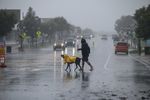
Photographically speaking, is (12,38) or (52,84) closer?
(52,84)

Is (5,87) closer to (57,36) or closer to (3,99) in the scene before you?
(3,99)

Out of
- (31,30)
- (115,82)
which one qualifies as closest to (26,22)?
(31,30)

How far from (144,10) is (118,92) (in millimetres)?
47852

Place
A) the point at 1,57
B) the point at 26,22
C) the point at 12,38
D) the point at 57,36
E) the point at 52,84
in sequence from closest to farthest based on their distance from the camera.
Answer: the point at 52,84, the point at 1,57, the point at 26,22, the point at 12,38, the point at 57,36

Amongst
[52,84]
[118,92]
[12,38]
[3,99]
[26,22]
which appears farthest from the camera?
[12,38]

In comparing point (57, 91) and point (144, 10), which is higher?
point (144, 10)

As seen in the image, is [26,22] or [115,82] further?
[26,22]

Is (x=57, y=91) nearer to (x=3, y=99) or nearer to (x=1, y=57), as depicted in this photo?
(x=3, y=99)

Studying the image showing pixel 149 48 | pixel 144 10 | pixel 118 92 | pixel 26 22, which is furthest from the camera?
pixel 26 22

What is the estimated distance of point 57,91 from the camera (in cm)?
1692

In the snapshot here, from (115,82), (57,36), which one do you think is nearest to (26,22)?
(57,36)

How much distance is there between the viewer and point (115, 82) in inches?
817

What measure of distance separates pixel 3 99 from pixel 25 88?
330 cm

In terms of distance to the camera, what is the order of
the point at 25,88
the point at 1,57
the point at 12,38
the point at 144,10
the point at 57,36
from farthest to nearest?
the point at 57,36 → the point at 12,38 → the point at 144,10 → the point at 1,57 → the point at 25,88
